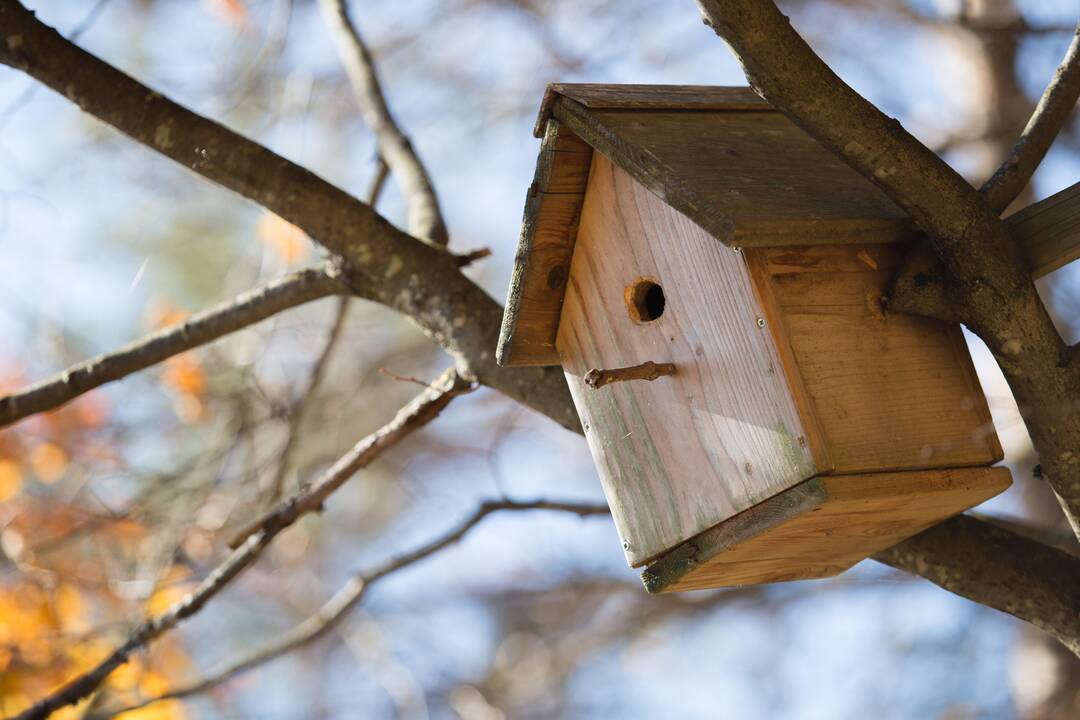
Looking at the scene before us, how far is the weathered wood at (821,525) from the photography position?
1823 millimetres

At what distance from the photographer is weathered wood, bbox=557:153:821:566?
1.88 metres

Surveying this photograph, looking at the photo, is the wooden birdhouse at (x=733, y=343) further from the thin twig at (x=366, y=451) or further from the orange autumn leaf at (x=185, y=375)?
the orange autumn leaf at (x=185, y=375)

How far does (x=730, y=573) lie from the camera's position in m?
2.16

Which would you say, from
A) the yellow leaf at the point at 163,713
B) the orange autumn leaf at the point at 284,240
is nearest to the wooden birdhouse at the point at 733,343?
the orange autumn leaf at the point at 284,240

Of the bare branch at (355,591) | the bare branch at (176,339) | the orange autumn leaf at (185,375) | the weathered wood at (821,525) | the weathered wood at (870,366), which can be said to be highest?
the orange autumn leaf at (185,375)

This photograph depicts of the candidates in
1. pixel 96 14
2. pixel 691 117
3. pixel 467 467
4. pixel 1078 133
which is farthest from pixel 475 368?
pixel 467 467

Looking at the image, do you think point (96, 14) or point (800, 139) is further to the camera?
point (96, 14)

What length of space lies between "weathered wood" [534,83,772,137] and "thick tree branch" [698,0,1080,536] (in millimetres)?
374

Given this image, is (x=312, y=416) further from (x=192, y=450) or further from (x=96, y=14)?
(x=96, y=14)

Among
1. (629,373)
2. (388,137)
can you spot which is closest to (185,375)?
(388,137)

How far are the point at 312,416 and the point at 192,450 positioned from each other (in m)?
0.74

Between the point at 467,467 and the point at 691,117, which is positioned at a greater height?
the point at 467,467

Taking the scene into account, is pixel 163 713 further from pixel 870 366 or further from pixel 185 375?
pixel 870 366

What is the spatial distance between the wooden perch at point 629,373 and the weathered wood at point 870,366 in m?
0.26
